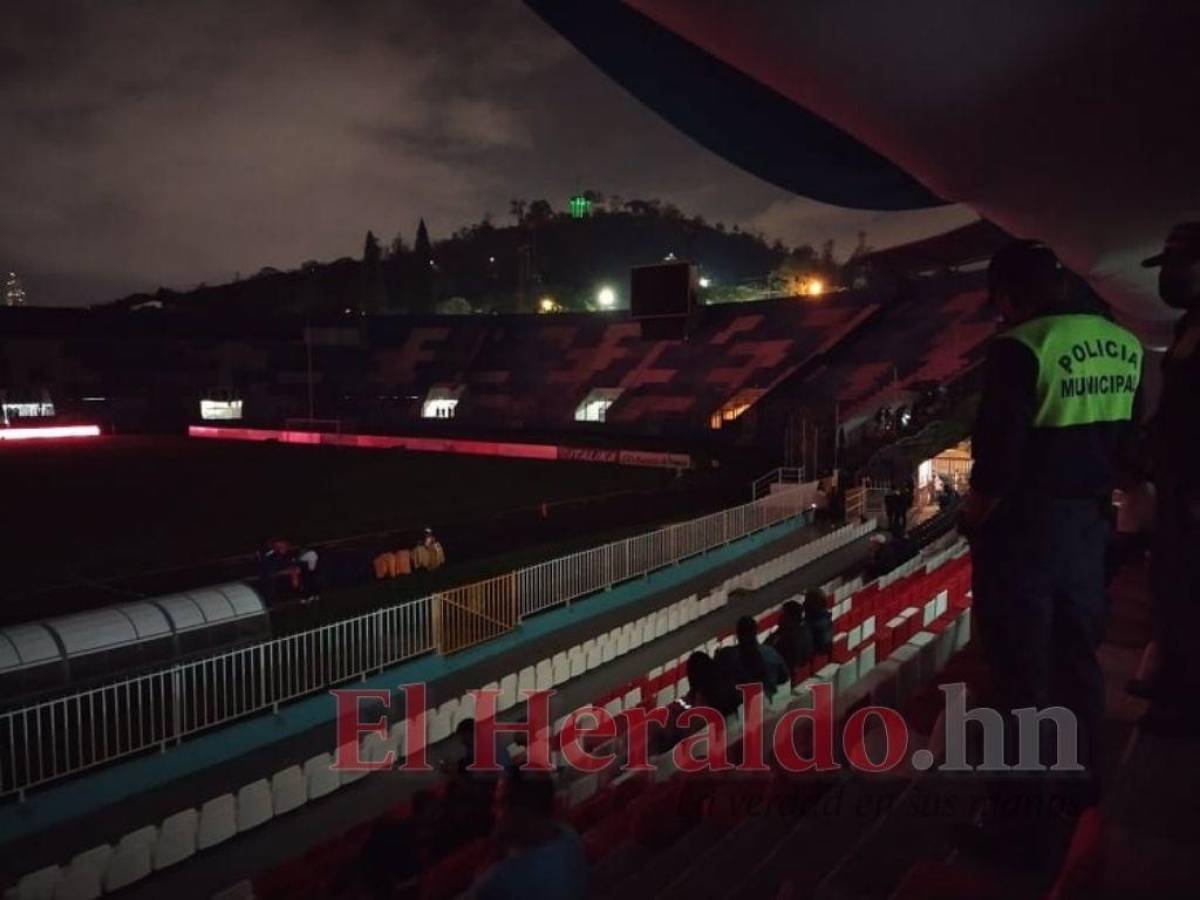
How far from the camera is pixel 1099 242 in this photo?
12.4ft

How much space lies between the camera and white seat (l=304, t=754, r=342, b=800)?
6727 mm

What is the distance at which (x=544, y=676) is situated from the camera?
903cm

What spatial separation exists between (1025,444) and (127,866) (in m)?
6.09

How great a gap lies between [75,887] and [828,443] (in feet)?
66.6

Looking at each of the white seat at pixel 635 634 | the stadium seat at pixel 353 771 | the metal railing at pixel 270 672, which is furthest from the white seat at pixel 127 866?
the white seat at pixel 635 634

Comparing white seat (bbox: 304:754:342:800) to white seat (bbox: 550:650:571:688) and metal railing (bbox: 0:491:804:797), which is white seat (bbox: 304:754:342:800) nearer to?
metal railing (bbox: 0:491:804:797)

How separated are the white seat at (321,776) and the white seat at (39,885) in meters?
1.89

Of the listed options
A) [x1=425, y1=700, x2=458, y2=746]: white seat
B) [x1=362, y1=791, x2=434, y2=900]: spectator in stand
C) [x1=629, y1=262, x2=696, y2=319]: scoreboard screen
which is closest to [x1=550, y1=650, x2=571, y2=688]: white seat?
[x1=425, y1=700, x2=458, y2=746]: white seat

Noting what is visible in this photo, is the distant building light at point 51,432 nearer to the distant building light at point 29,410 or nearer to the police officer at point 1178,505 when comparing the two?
the distant building light at point 29,410

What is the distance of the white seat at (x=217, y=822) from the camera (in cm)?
597

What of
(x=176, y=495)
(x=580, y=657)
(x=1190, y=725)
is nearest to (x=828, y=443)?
(x=580, y=657)

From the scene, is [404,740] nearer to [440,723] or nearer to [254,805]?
[440,723]

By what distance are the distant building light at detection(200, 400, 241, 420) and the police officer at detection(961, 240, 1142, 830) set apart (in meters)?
43.4

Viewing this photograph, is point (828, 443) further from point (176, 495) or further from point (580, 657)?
point (176, 495)
